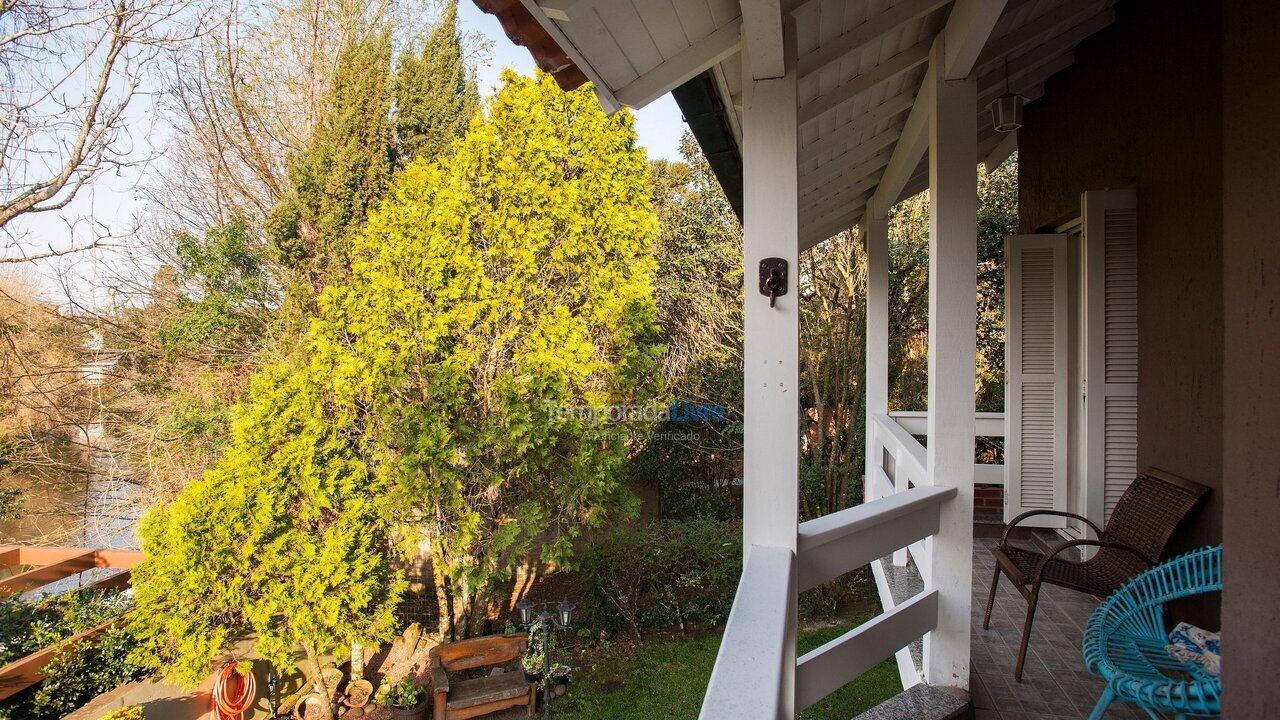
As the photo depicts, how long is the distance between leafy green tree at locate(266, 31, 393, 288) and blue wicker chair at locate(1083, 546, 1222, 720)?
32.6 ft

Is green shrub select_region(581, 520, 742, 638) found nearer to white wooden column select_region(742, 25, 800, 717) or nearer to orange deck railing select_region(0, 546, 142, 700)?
orange deck railing select_region(0, 546, 142, 700)

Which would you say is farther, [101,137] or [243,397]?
[243,397]

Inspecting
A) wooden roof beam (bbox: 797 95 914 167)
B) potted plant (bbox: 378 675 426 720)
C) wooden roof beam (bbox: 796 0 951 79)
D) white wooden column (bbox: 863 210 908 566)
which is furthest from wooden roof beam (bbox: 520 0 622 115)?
potted plant (bbox: 378 675 426 720)

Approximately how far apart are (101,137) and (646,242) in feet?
20.9

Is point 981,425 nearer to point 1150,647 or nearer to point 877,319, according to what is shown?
point 877,319

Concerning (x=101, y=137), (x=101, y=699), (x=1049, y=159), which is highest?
(x=101, y=137)

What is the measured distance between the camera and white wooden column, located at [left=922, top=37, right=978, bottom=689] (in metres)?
2.23

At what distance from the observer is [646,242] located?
328 inches

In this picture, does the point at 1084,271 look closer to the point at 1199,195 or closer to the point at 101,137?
the point at 1199,195

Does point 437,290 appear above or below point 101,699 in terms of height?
above

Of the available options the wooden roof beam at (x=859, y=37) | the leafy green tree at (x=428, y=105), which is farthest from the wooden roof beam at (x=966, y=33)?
the leafy green tree at (x=428, y=105)

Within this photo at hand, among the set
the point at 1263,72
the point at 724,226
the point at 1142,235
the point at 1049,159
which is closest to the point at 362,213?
the point at 724,226

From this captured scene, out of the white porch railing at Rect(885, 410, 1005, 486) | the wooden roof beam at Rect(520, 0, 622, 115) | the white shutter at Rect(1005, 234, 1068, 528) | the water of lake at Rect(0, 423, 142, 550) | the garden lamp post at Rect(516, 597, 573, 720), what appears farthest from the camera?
the water of lake at Rect(0, 423, 142, 550)

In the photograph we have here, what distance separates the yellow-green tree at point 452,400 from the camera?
23.6ft
